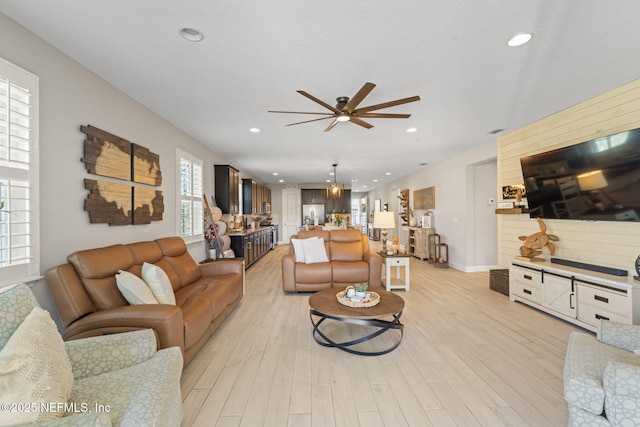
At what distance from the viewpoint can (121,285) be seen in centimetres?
212

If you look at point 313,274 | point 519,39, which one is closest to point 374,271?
point 313,274

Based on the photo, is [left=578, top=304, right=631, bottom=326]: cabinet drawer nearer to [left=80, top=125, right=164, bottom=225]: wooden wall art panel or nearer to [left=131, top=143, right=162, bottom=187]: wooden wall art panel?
[left=80, top=125, right=164, bottom=225]: wooden wall art panel

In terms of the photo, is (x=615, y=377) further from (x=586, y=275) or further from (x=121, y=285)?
(x=121, y=285)

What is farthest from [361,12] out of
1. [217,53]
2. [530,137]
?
[530,137]

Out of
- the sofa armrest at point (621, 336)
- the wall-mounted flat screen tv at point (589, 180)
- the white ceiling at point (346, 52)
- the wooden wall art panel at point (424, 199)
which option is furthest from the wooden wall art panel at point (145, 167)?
the wooden wall art panel at point (424, 199)

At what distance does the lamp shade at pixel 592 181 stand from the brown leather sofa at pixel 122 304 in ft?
14.3

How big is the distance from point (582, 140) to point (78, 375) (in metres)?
5.30

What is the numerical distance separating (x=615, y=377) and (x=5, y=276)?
3.56m

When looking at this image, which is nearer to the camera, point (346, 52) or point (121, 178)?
point (346, 52)

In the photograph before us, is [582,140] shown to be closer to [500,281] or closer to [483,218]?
[500,281]

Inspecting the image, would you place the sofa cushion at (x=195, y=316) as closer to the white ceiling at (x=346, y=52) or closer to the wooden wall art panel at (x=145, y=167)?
the wooden wall art panel at (x=145, y=167)

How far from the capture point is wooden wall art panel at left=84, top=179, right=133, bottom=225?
8.27 feet

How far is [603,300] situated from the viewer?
273 cm

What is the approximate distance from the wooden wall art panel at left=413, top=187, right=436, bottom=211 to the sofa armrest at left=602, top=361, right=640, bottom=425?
20.2ft
